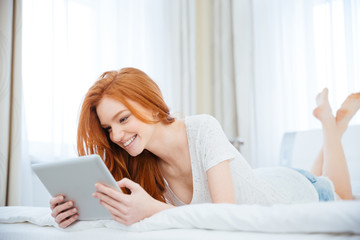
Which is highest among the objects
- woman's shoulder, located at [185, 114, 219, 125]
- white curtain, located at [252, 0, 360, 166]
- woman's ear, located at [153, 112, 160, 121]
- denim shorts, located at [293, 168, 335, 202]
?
white curtain, located at [252, 0, 360, 166]

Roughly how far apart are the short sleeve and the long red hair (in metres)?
0.15

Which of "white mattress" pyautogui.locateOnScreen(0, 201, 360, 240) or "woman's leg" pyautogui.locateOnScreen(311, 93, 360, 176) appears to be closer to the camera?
"white mattress" pyautogui.locateOnScreen(0, 201, 360, 240)

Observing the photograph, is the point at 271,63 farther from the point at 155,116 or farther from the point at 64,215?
the point at 64,215

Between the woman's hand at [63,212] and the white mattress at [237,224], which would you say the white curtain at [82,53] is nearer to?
the woman's hand at [63,212]

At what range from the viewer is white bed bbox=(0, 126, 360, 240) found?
0.63 metres

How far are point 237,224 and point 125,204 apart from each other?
1.06 ft

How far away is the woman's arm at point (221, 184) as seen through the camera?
3.78ft

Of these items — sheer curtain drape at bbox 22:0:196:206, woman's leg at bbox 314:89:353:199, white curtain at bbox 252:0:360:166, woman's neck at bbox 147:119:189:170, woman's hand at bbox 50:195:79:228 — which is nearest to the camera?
woman's hand at bbox 50:195:79:228

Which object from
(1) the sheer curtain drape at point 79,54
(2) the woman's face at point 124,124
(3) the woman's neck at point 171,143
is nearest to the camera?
(2) the woman's face at point 124,124

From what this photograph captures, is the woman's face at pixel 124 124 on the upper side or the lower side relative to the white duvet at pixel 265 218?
upper

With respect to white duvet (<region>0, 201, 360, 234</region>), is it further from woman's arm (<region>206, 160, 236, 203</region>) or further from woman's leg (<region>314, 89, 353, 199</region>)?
woman's leg (<region>314, 89, 353, 199</region>)

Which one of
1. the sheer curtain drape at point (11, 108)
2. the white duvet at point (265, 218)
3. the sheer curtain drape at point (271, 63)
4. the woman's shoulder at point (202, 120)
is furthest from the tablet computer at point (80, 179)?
the sheer curtain drape at point (271, 63)

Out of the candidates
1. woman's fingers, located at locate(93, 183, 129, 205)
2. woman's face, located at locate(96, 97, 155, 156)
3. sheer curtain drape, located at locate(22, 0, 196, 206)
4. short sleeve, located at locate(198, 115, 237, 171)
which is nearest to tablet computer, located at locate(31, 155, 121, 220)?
woman's fingers, located at locate(93, 183, 129, 205)

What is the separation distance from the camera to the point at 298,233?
67cm
